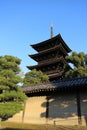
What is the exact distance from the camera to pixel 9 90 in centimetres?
1456

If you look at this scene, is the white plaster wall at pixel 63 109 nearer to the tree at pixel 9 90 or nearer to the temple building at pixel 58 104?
the temple building at pixel 58 104

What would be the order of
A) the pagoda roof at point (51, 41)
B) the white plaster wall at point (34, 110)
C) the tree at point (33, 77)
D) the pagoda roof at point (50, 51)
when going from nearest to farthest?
the white plaster wall at point (34, 110), the tree at point (33, 77), the pagoda roof at point (50, 51), the pagoda roof at point (51, 41)

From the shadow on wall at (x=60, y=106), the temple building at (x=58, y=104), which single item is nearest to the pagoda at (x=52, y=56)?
the temple building at (x=58, y=104)

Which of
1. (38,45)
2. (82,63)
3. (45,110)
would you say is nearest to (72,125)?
(45,110)

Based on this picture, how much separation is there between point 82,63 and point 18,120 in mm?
18708

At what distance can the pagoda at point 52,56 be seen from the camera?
107ft

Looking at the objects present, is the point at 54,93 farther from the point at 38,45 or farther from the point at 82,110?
the point at 38,45

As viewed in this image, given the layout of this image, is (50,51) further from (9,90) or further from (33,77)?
(9,90)

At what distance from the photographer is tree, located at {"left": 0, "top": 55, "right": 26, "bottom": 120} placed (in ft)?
44.5

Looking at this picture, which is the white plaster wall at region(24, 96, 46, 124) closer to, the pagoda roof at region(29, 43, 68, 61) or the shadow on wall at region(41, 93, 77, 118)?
the shadow on wall at region(41, 93, 77, 118)

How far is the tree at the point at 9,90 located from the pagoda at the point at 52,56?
1708cm

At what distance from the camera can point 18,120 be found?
1689 centimetres

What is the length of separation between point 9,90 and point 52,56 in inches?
835

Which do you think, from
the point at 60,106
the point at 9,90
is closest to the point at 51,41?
the point at 60,106
